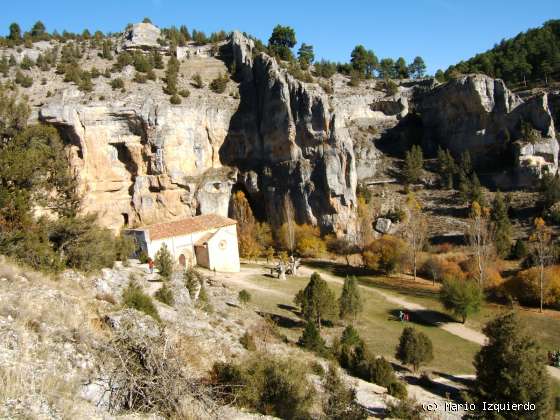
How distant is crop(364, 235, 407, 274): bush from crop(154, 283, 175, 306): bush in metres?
22.8

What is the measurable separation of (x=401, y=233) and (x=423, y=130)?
20994mm

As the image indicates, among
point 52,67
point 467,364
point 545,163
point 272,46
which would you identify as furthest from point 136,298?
point 272,46

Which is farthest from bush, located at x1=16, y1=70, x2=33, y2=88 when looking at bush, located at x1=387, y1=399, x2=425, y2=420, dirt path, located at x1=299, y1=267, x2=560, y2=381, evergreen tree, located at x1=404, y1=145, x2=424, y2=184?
bush, located at x1=387, y1=399, x2=425, y2=420

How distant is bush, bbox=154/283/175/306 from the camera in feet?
49.0

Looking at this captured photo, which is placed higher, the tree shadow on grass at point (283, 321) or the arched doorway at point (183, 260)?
the arched doorway at point (183, 260)

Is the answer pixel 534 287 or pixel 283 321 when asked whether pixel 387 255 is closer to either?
pixel 534 287

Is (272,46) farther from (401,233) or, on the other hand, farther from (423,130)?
(401,233)

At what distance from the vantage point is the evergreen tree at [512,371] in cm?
990

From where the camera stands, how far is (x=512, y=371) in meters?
10.2

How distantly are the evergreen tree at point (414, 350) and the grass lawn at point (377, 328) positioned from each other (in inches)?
48.9

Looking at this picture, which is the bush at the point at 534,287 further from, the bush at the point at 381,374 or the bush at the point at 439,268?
the bush at the point at 381,374

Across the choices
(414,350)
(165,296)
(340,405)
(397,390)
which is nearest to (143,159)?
(165,296)

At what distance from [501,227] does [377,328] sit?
62.9 feet

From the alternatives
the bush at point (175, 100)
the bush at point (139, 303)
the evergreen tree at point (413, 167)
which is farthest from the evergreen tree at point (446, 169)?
the bush at point (139, 303)
